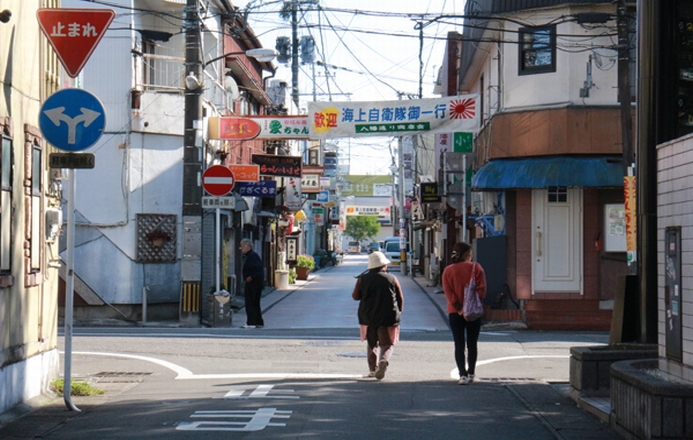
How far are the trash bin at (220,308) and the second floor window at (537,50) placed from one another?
333 inches

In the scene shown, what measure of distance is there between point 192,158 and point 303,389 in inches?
429

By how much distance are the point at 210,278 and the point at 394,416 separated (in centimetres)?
1450

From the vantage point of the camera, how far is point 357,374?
13.1 meters

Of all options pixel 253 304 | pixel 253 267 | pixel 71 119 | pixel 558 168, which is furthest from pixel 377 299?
pixel 558 168

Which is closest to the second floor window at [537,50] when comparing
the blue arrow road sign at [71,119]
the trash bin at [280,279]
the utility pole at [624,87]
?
the utility pole at [624,87]

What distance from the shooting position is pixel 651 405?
7688 mm

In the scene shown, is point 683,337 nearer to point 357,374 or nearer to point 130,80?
point 357,374

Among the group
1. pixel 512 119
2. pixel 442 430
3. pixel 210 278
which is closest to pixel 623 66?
pixel 512 119

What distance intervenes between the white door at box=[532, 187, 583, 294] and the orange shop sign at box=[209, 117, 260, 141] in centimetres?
692

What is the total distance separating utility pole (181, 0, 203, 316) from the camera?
21.2 m

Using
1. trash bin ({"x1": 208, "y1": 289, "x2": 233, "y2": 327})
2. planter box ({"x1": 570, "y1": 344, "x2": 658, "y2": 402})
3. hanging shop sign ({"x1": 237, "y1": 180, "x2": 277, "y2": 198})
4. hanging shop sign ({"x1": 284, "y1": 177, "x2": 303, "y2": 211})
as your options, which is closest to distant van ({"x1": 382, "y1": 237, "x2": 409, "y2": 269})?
hanging shop sign ({"x1": 284, "y1": 177, "x2": 303, "y2": 211})

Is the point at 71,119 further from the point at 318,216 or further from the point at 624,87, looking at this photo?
the point at 318,216

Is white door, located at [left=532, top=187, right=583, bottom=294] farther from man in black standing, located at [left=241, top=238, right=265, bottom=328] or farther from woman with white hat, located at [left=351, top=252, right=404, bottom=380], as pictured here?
woman with white hat, located at [left=351, top=252, right=404, bottom=380]

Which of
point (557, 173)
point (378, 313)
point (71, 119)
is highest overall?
point (557, 173)
